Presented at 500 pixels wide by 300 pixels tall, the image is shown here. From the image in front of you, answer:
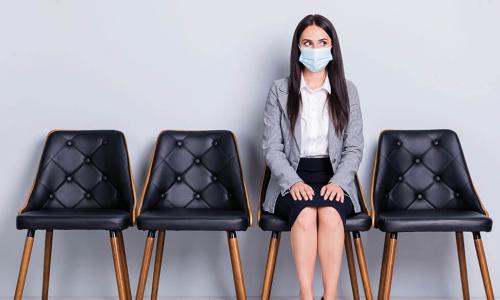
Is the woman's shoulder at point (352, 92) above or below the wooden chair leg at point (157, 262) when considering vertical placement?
above

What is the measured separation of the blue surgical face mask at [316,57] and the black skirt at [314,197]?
1.32ft

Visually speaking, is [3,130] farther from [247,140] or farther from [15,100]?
[247,140]

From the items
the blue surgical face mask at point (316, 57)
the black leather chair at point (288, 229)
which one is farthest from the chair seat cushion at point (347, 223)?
the blue surgical face mask at point (316, 57)

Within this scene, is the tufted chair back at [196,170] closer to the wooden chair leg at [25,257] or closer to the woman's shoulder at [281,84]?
the woman's shoulder at [281,84]

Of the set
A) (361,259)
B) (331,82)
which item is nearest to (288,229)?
(361,259)

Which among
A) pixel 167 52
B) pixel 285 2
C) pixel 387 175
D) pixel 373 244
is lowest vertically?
pixel 373 244

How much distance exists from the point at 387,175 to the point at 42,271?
1.77 meters

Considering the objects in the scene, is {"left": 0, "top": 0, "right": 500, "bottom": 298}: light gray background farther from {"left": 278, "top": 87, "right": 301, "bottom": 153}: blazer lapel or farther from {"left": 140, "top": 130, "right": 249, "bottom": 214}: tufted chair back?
{"left": 278, "top": 87, "right": 301, "bottom": 153}: blazer lapel

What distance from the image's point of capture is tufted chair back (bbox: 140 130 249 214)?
3.09 m

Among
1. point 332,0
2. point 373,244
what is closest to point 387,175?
point 373,244

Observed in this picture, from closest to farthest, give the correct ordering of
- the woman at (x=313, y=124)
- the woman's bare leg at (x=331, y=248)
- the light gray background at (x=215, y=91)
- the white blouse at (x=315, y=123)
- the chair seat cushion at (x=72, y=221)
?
the woman's bare leg at (x=331, y=248), the chair seat cushion at (x=72, y=221), the woman at (x=313, y=124), the white blouse at (x=315, y=123), the light gray background at (x=215, y=91)

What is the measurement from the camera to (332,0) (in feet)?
10.6

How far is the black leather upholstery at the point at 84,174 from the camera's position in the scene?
3.07 metres

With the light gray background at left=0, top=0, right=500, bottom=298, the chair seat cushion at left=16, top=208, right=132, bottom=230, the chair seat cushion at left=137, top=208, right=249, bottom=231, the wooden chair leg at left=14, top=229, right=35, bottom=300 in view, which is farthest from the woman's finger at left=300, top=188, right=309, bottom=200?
the wooden chair leg at left=14, top=229, right=35, bottom=300
